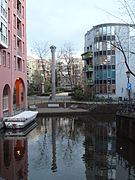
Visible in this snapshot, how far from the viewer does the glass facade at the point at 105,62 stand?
52.4 m

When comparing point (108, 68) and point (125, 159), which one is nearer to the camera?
point (125, 159)

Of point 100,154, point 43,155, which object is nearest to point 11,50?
point 43,155

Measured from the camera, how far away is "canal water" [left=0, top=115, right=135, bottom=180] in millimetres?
11734

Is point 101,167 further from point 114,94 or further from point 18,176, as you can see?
point 114,94

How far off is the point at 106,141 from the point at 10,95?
49.6ft

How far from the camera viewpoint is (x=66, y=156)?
15.0 m

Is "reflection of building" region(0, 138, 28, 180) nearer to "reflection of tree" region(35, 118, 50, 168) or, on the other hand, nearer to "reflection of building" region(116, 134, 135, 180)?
"reflection of tree" region(35, 118, 50, 168)

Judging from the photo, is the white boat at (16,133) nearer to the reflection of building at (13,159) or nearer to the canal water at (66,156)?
the canal water at (66,156)

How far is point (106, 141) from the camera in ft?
64.2

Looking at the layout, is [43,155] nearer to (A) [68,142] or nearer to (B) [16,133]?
(A) [68,142]

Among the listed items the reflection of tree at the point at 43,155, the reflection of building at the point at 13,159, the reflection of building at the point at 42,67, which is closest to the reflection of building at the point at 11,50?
the reflection of building at the point at 13,159

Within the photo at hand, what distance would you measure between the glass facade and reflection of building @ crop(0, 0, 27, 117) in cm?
1889

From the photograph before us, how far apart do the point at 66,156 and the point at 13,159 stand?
2.95m

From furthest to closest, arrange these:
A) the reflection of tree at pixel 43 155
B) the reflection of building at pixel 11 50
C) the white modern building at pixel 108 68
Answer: the white modern building at pixel 108 68 < the reflection of building at pixel 11 50 < the reflection of tree at pixel 43 155
